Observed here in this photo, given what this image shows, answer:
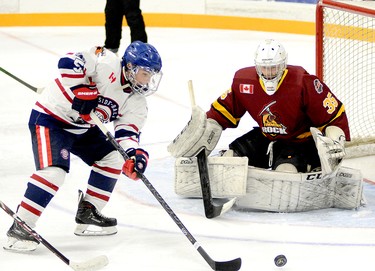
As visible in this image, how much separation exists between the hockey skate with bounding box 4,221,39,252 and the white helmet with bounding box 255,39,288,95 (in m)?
1.04

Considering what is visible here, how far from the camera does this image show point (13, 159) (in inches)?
171

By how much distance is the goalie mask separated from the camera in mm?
3094

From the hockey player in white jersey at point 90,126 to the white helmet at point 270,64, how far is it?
0.50m

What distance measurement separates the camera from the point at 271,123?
3.60 meters

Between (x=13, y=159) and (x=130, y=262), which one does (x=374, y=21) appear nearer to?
(x=13, y=159)

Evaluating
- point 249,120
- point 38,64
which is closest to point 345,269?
point 249,120

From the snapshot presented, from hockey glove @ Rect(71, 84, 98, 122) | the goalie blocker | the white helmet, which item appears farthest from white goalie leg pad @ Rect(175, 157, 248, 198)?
hockey glove @ Rect(71, 84, 98, 122)

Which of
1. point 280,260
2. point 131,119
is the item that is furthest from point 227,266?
point 131,119

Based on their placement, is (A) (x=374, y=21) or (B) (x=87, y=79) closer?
(B) (x=87, y=79)

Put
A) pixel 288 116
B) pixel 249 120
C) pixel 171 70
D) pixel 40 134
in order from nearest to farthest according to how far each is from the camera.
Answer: pixel 40 134 → pixel 288 116 → pixel 249 120 → pixel 171 70

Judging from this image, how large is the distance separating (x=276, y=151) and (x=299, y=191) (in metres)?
0.25

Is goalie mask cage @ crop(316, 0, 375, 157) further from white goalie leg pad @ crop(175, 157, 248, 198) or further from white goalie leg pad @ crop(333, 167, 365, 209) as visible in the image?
white goalie leg pad @ crop(175, 157, 248, 198)

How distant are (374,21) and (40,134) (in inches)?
106

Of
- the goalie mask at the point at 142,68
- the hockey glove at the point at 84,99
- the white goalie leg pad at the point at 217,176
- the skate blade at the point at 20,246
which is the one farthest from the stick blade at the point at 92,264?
the white goalie leg pad at the point at 217,176
